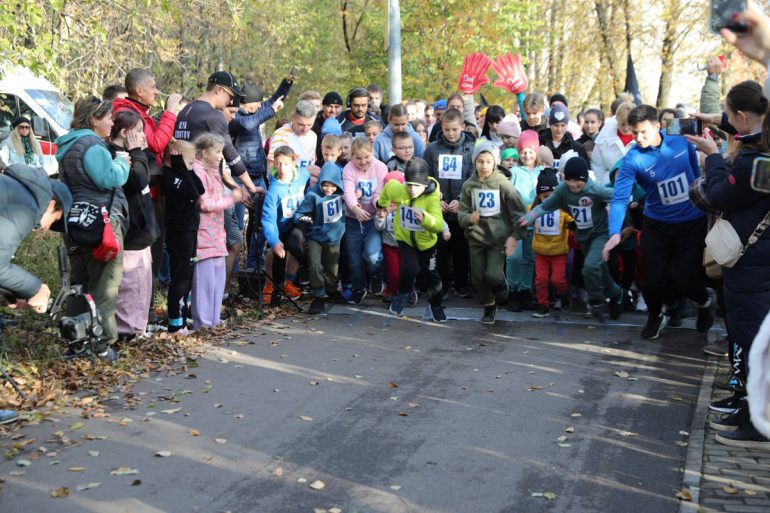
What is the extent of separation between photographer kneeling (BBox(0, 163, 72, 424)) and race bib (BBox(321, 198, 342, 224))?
4379 millimetres

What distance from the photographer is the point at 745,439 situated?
623 centimetres

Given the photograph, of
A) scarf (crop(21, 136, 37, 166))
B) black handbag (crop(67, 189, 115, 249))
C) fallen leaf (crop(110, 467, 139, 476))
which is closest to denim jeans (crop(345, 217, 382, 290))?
black handbag (crop(67, 189, 115, 249))

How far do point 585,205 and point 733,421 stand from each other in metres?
3.90

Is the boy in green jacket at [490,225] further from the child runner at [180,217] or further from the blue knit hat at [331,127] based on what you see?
the child runner at [180,217]

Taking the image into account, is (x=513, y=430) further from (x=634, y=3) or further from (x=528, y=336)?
(x=634, y=3)

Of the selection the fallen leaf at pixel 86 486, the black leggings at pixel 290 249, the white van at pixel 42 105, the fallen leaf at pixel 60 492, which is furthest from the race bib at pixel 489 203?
the white van at pixel 42 105

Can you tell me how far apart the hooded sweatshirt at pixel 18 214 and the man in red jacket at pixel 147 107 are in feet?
7.46

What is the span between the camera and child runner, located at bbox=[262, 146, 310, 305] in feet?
34.2

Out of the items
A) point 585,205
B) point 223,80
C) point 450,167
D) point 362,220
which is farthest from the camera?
point 450,167

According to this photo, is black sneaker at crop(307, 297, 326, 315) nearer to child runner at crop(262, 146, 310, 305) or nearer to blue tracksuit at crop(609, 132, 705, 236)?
child runner at crop(262, 146, 310, 305)

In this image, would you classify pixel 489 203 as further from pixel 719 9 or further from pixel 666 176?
pixel 719 9

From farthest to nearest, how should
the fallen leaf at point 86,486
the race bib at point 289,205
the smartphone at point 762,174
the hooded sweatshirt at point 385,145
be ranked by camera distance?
the hooded sweatshirt at point 385,145, the race bib at point 289,205, the fallen leaf at point 86,486, the smartphone at point 762,174

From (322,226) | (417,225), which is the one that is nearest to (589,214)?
(417,225)

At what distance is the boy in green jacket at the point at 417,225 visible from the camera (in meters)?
10.2
